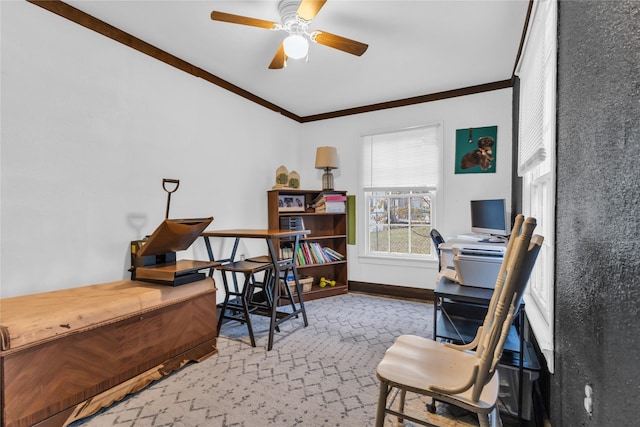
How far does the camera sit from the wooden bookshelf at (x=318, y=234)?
401 cm

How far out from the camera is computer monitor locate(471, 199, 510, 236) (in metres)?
2.83

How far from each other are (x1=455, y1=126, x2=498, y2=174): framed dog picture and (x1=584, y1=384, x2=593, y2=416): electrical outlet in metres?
3.01

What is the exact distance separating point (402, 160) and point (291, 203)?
5.25ft

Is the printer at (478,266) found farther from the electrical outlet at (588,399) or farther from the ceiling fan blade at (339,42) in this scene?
the ceiling fan blade at (339,42)

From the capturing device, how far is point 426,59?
118 inches

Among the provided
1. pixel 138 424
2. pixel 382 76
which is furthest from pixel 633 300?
pixel 382 76

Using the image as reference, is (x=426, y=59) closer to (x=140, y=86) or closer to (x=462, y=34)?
(x=462, y=34)

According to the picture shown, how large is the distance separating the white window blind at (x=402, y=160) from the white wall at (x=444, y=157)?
0.39ft

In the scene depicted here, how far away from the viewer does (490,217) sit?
3006 mm

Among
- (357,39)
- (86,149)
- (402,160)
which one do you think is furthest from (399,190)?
(86,149)

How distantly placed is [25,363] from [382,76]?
3601 millimetres

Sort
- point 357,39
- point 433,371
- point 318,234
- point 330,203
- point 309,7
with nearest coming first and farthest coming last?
1. point 433,371
2. point 309,7
3. point 357,39
4. point 330,203
5. point 318,234

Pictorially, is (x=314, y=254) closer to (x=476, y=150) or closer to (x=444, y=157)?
(x=444, y=157)

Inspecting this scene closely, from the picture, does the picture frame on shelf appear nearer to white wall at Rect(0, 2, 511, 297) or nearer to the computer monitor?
white wall at Rect(0, 2, 511, 297)
